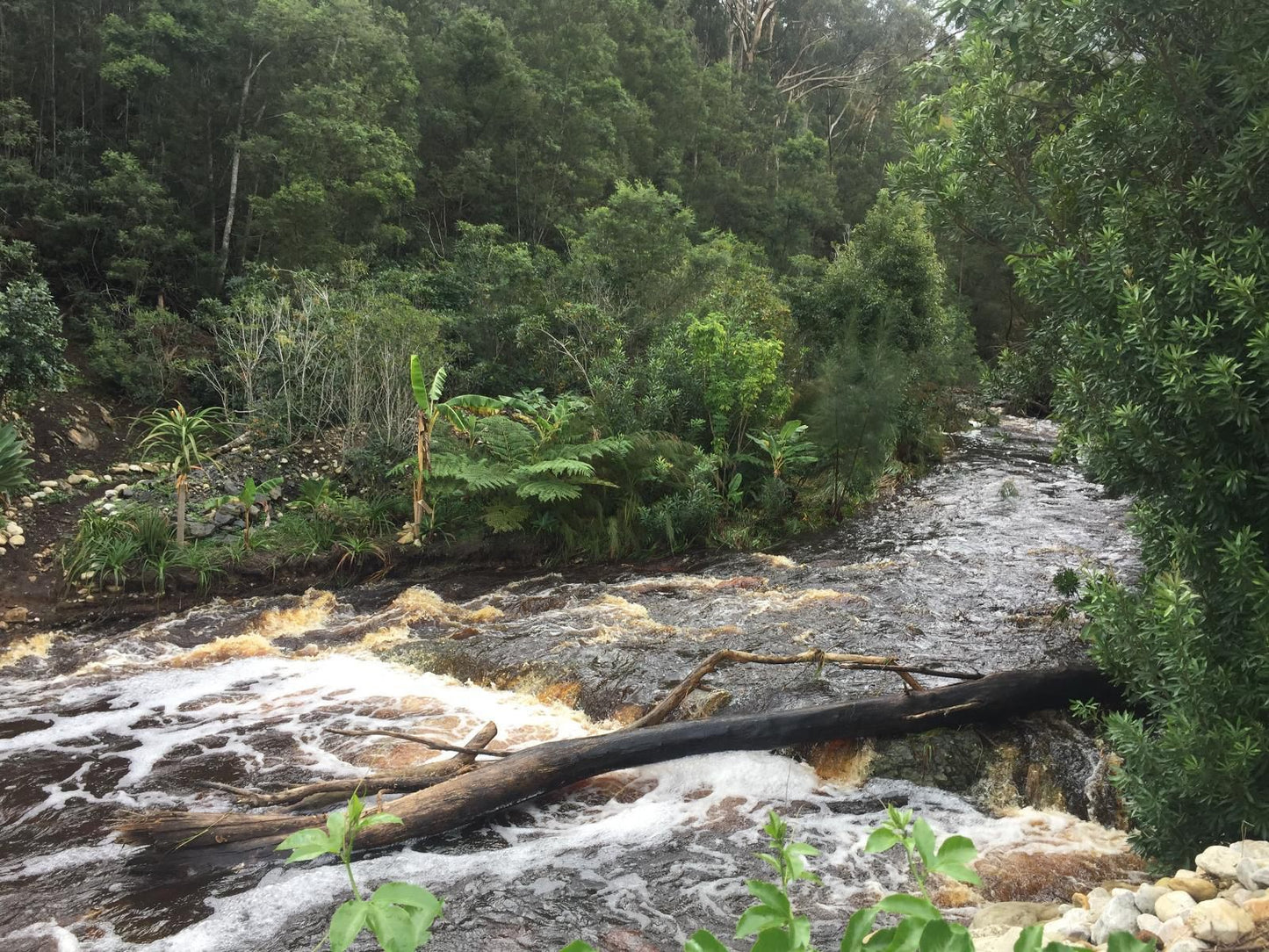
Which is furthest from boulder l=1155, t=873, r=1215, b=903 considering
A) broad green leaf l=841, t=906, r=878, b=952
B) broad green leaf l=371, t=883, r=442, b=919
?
broad green leaf l=371, t=883, r=442, b=919

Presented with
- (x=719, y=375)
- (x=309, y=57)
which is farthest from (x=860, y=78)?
(x=719, y=375)

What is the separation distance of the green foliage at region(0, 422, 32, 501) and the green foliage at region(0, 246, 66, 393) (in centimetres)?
89

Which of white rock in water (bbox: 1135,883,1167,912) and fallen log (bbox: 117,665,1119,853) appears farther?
fallen log (bbox: 117,665,1119,853)

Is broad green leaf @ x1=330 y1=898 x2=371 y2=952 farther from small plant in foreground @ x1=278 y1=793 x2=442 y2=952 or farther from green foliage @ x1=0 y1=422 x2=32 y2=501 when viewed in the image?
green foliage @ x1=0 y1=422 x2=32 y2=501

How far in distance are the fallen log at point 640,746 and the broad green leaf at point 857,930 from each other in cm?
339

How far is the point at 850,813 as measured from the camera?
16.0 feet

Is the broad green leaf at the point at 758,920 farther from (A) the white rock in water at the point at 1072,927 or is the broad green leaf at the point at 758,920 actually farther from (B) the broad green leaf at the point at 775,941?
(A) the white rock in water at the point at 1072,927

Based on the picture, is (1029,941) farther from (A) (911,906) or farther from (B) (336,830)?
(B) (336,830)

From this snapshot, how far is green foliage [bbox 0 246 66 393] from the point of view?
34.0 ft

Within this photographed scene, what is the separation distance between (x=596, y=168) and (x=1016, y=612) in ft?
62.7

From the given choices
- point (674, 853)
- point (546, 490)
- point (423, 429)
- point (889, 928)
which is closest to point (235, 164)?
point (423, 429)

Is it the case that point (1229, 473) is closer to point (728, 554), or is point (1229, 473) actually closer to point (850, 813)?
point (850, 813)

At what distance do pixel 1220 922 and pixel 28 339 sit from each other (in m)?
12.6

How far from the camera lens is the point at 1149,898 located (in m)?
3.01
